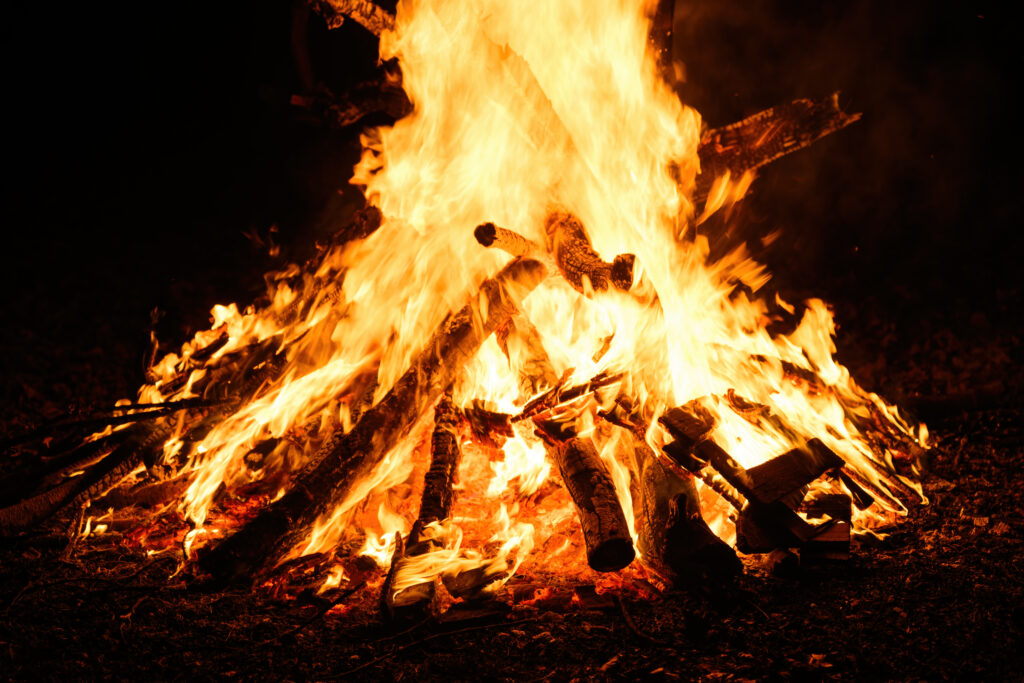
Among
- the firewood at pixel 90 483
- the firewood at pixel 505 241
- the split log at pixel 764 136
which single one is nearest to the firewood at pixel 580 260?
the firewood at pixel 505 241

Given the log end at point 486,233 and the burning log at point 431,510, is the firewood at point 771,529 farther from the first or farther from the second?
the log end at point 486,233

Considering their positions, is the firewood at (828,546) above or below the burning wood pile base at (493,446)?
below

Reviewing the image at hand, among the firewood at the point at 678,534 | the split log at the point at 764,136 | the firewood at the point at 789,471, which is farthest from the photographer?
the split log at the point at 764,136

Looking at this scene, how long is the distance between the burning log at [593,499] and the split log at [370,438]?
30.6 inches

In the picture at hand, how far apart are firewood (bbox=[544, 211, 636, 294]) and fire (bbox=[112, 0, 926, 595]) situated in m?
0.03

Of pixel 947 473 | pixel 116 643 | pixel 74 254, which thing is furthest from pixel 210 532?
pixel 74 254

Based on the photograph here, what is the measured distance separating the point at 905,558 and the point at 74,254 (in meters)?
10.5

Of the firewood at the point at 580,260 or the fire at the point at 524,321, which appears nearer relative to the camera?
the fire at the point at 524,321

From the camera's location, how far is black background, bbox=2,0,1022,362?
847 cm

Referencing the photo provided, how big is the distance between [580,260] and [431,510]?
66.5 inches

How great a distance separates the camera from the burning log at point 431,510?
2.65 m

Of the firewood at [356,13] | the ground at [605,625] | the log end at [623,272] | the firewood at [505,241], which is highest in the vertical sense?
the firewood at [356,13]

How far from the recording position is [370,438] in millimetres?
3479

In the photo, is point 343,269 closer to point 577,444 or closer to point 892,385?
point 577,444
